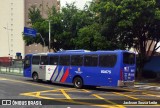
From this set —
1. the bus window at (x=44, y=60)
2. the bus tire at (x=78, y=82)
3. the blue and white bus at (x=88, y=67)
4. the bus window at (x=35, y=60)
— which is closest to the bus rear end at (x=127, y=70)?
the blue and white bus at (x=88, y=67)

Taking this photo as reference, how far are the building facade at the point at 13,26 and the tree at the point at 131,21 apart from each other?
7293cm

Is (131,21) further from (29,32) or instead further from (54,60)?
(29,32)

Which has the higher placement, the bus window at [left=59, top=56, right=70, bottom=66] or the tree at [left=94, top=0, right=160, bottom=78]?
the tree at [left=94, top=0, right=160, bottom=78]

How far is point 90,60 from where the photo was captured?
25.7 meters

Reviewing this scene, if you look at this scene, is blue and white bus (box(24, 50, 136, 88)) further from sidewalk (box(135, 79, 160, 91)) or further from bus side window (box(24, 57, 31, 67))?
sidewalk (box(135, 79, 160, 91))

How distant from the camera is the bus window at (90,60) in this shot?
82.9 ft

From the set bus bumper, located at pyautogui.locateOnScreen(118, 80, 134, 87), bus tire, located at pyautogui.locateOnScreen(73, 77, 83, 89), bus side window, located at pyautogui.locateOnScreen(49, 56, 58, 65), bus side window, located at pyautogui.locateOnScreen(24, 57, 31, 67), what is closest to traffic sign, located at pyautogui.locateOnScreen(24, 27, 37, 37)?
bus side window, located at pyautogui.locateOnScreen(24, 57, 31, 67)

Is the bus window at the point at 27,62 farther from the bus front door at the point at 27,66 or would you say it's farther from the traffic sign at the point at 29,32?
the traffic sign at the point at 29,32

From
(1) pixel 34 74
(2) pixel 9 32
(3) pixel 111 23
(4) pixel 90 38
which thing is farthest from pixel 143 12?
(2) pixel 9 32

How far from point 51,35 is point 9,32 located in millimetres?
62220

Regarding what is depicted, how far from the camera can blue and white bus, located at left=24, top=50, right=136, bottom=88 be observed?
23.9 meters

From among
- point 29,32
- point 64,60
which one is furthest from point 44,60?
point 29,32

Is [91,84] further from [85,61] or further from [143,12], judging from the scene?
[143,12]

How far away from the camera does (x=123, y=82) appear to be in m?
23.9
